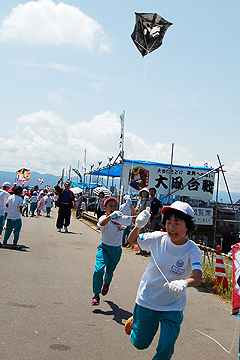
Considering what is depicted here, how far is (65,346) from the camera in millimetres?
3910

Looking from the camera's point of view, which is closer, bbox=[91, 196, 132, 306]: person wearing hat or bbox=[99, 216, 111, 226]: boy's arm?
bbox=[99, 216, 111, 226]: boy's arm

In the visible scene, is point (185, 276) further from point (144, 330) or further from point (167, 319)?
point (144, 330)

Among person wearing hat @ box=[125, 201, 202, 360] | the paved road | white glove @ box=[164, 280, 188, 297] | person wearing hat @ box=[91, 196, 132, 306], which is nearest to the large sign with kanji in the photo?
the paved road

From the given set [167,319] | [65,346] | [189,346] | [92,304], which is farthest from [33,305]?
[167,319]

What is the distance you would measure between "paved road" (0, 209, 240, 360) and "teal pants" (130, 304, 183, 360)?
27.4 inches

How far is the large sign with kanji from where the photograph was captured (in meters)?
14.5

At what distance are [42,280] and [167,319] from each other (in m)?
4.23

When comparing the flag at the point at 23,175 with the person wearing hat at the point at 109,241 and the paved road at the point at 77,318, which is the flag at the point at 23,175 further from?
the person wearing hat at the point at 109,241

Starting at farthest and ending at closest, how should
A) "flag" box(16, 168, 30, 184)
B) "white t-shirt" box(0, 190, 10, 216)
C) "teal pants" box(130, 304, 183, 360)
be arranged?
1. "flag" box(16, 168, 30, 184)
2. "white t-shirt" box(0, 190, 10, 216)
3. "teal pants" box(130, 304, 183, 360)

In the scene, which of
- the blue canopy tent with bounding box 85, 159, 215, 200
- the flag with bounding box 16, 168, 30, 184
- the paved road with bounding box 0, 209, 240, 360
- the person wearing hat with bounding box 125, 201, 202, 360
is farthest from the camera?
the flag with bounding box 16, 168, 30, 184

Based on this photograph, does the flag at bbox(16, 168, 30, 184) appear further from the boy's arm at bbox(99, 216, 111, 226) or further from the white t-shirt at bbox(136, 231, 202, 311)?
the white t-shirt at bbox(136, 231, 202, 311)

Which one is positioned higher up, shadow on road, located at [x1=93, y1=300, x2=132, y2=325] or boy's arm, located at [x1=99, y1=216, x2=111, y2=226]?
boy's arm, located at [x1=99, y1=216, x2=111, y2=226]

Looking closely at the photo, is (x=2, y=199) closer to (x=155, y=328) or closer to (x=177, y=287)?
(x=155, y=328)

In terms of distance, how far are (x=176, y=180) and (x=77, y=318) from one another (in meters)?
10.6
